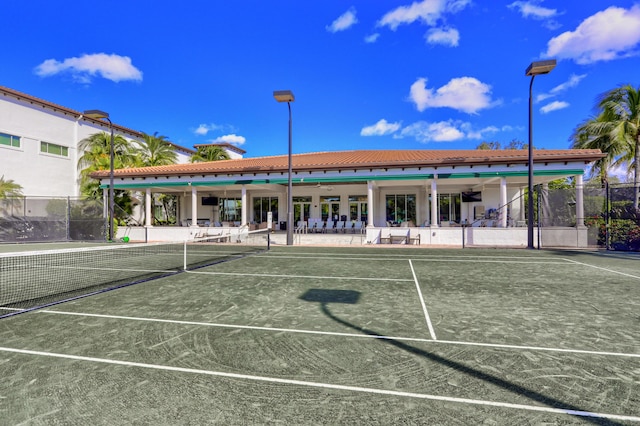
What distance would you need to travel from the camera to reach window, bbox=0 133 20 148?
76.8ft

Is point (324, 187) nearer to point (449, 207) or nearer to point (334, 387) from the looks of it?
point (449, 207)

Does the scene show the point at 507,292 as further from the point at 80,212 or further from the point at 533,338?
the point at 80,212

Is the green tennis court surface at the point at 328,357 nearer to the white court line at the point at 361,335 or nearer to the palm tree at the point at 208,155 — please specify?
the white court line at the point at 361,335

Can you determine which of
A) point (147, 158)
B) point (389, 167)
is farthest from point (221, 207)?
point (389, 167)

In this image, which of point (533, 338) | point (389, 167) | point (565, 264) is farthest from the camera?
point (389, 167)

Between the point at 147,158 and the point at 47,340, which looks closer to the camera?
the point at 47,340

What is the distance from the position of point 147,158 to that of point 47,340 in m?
30.5

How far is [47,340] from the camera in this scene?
430 cm

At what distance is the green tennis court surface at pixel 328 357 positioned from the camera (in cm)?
271

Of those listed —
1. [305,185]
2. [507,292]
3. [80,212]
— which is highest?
[305,185]

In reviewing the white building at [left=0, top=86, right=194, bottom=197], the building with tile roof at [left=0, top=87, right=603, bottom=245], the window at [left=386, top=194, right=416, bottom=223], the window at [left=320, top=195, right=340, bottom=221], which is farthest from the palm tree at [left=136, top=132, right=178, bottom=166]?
the window at [left=386, top=194, right=416, bottom=223]

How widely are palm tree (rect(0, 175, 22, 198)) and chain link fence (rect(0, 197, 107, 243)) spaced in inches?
46.0

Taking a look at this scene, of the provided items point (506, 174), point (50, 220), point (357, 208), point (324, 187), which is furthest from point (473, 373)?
point (50, 220)

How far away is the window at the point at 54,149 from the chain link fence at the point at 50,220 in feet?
22.0
